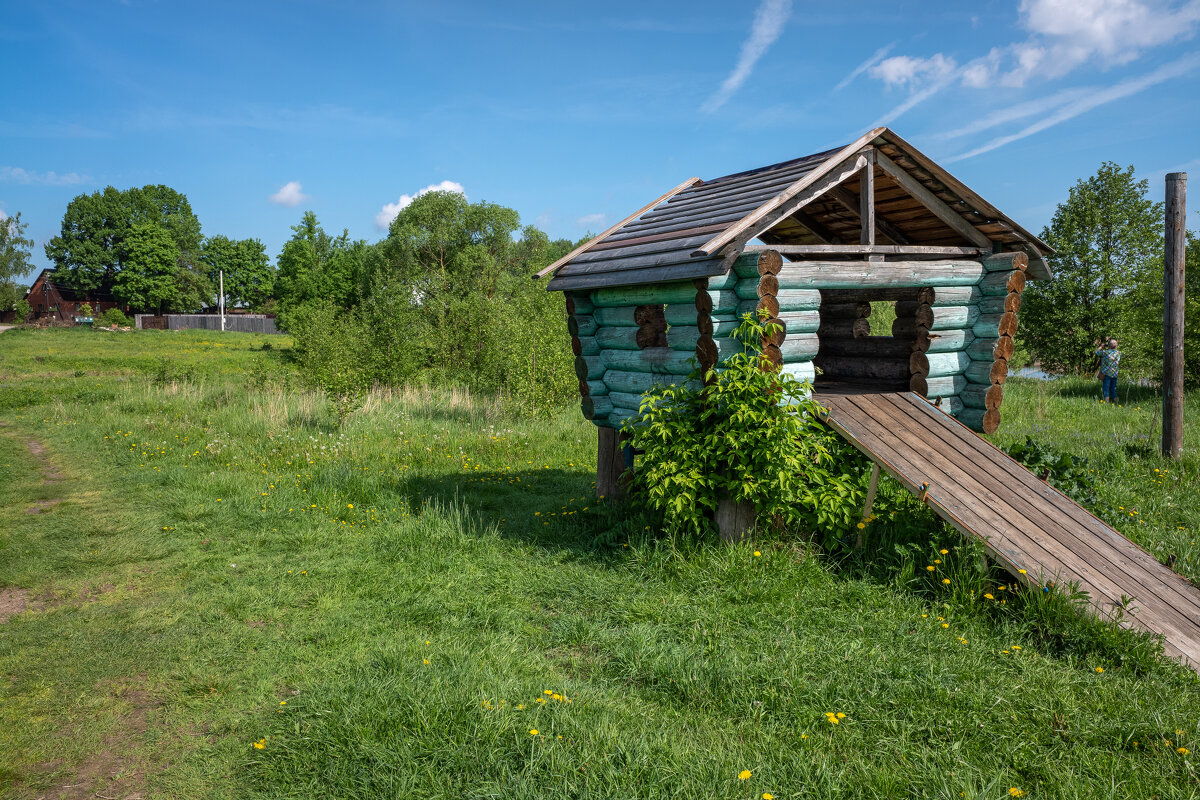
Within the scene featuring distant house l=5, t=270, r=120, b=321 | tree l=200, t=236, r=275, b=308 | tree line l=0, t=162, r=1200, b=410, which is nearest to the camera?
tree line l=0, t=162, r=1200, b=410

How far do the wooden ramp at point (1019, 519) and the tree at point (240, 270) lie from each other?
78.6 metres

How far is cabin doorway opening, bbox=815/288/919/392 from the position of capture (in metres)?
8.10

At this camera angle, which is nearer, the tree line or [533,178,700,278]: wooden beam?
[533,178,700,278]: wooden beam

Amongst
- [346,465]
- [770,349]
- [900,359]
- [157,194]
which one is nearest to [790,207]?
[770,349]

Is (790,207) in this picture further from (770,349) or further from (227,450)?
(227,450)

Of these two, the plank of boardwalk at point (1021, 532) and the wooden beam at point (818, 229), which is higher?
the wooden beam at point (818, 229)

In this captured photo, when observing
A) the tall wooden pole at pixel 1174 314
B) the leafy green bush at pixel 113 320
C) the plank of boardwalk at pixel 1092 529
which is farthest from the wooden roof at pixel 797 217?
the leafy green bush at pixel 113 320

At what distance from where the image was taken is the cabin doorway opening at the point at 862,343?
319 inches

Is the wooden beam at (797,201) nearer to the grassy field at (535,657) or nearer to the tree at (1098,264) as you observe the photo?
the grassy field at (535,657)

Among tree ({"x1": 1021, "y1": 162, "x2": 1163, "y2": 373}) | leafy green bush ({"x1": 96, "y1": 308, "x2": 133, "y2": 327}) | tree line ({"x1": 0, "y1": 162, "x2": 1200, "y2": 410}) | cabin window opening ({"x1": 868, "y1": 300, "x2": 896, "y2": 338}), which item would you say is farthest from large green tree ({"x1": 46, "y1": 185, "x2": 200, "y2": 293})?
tree ({"x1": 1021, "y1": 162, "x2": 1163, "y2": 373})

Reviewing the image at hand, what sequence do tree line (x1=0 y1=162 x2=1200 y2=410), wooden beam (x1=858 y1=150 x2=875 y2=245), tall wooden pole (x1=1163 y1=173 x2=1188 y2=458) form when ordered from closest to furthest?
wooden beam (x1=858 y1=150 x2=875 y2=245) → tall wooden pole (x1=1163 y1=173 x2=1188 y2=458) → tree line (x1=0 y1=162 x2=1200 y2=410)

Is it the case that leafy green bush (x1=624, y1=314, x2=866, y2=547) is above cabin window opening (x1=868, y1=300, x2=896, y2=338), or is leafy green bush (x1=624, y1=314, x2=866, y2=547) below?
below

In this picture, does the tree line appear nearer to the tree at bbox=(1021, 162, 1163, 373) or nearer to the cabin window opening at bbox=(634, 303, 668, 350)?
the tree at bbox=(1021, 162, 1163, 373)

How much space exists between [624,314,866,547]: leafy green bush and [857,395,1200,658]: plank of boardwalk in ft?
1.95
